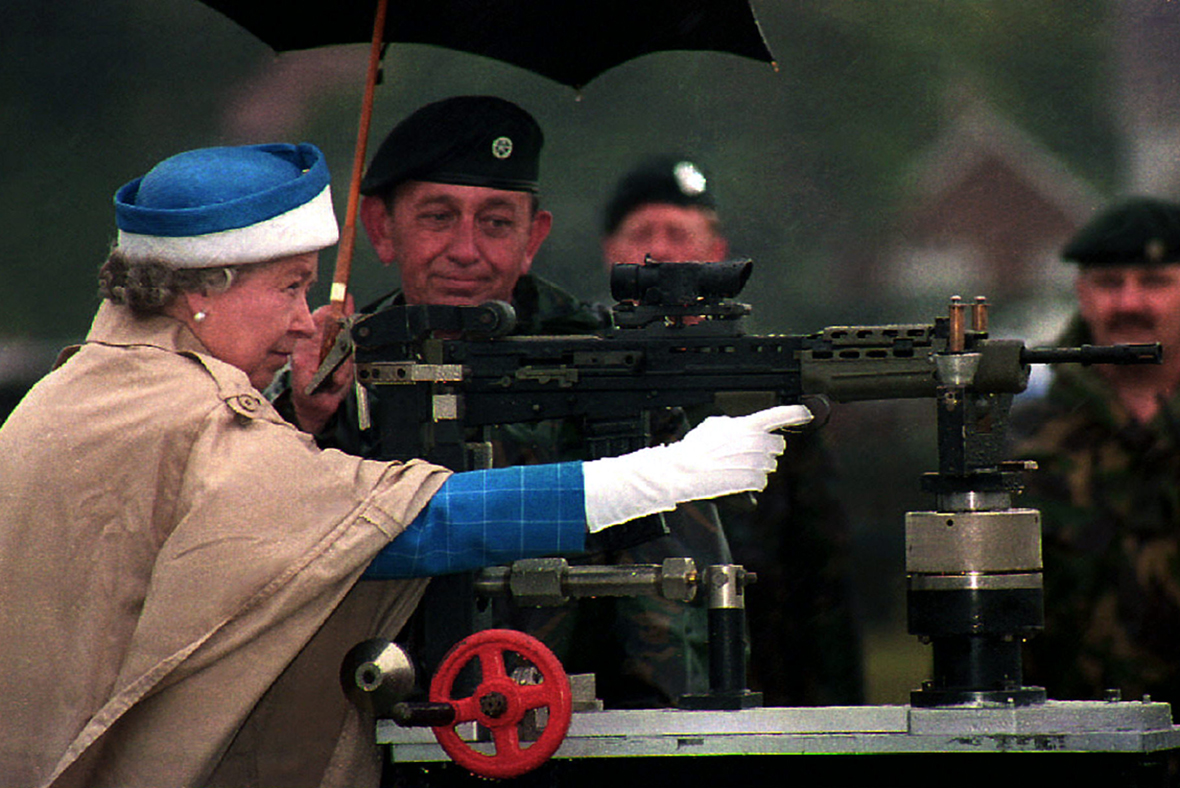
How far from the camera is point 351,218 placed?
15.2 feet

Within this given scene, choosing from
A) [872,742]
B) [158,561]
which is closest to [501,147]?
[158,561]

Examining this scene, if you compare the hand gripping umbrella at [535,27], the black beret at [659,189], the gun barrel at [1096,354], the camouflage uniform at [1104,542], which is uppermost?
the hand gripping umbrella at [535,27]

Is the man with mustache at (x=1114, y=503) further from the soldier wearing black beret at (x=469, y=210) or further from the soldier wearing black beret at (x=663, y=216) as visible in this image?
the soldier wearing black beret at (x=469, y=210)

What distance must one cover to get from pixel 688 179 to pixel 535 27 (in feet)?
→ 3.83

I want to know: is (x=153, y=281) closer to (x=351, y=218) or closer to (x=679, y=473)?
(x=351, y=218)

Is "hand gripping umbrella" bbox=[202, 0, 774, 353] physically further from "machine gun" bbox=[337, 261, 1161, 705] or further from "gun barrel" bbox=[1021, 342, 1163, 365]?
"gun barrel" bbox=[1021, 342, 1163, 365]

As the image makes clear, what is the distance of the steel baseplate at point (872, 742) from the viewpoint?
3408mm

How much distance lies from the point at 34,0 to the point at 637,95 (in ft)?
9.15

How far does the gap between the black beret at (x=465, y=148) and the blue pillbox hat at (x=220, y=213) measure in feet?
4.09

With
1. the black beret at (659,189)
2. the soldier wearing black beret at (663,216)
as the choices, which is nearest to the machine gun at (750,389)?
the soldier wearing black beret at (663,216)

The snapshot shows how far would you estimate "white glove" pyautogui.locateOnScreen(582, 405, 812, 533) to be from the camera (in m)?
3.52

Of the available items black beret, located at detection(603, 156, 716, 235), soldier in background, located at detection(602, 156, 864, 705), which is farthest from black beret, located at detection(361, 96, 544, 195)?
black beret, located at detection(603, 156, 716, 235)

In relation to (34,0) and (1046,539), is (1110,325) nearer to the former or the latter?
(1046,539)

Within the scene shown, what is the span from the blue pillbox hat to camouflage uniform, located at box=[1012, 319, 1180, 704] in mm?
3024
